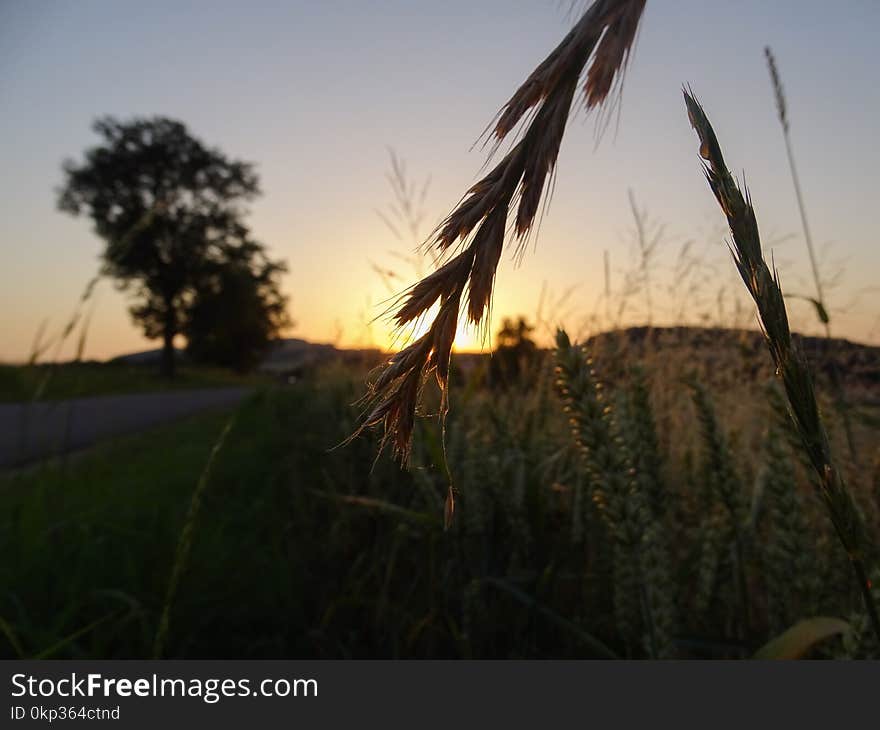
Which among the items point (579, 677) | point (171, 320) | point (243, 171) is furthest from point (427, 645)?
point (243, 171)

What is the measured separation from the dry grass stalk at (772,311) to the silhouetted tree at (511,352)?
3593 millimetres

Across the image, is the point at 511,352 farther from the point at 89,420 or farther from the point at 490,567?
the point at 89,420

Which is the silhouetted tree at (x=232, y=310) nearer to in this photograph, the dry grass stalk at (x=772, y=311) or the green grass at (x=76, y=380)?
the green grass at (x=76, y=380)

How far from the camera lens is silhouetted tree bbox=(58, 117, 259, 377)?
4020cm

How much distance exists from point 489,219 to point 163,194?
43338 millimetres

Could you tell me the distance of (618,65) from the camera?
1.69 feet

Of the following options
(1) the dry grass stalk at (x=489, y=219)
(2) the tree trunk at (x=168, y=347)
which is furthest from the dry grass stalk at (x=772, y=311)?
(2) the tree trunk at (x=168, y=347)

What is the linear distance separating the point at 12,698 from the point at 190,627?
100 cm

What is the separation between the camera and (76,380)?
2438 mm

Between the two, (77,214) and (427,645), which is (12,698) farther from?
(77,214)

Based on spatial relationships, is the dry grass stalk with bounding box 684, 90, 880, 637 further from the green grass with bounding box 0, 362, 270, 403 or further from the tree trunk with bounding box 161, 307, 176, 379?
the tree trunk with bounding box 161, 307, 176, 379

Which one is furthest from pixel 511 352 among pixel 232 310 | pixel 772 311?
pixel 232 310

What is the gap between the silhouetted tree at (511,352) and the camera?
14.4 ft

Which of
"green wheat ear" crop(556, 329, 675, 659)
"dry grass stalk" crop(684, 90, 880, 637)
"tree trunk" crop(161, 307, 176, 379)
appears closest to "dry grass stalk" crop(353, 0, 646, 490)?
"dry grass stalk" crop(684, 90, 880, 637)
